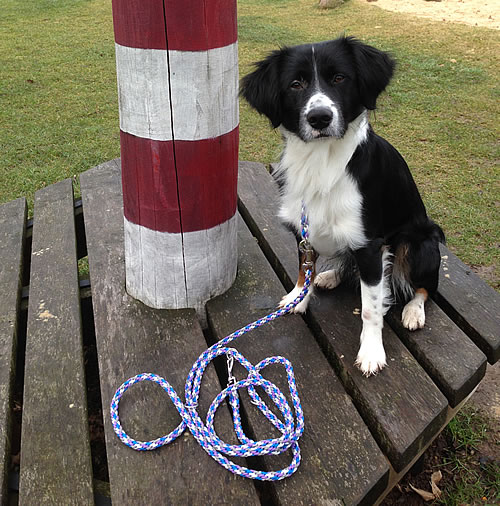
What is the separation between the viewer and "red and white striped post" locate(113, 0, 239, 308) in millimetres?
1821

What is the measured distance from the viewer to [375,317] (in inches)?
83.8

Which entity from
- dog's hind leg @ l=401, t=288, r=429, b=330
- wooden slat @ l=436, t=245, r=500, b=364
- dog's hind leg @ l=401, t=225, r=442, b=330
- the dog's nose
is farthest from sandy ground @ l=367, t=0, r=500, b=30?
the dog's nose

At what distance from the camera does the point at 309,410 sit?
6.05 feet

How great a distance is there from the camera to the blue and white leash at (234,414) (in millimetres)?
1662

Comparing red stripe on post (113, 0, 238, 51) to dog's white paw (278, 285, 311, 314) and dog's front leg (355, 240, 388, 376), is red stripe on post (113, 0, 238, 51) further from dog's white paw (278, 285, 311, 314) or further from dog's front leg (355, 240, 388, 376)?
dog's white paw (278, 285, 311, 314)

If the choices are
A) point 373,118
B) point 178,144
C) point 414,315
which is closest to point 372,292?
point 414,315

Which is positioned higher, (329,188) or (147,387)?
(329,188)

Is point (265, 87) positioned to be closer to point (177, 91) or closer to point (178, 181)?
point (177, 91)

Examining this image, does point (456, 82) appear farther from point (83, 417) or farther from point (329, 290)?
point (83, 417)

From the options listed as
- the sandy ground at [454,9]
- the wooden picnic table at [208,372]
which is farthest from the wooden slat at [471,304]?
the sandy ground at [454,9]

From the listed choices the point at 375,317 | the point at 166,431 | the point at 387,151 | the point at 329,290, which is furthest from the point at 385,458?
the point at 387,151

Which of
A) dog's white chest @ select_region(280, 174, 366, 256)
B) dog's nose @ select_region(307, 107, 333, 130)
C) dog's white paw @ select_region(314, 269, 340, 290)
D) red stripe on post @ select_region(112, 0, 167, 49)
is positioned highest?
red stripe on post @ select_region(112, 0, 167, 49)

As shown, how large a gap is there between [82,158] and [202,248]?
3225mm

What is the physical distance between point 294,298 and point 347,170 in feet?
2.13
